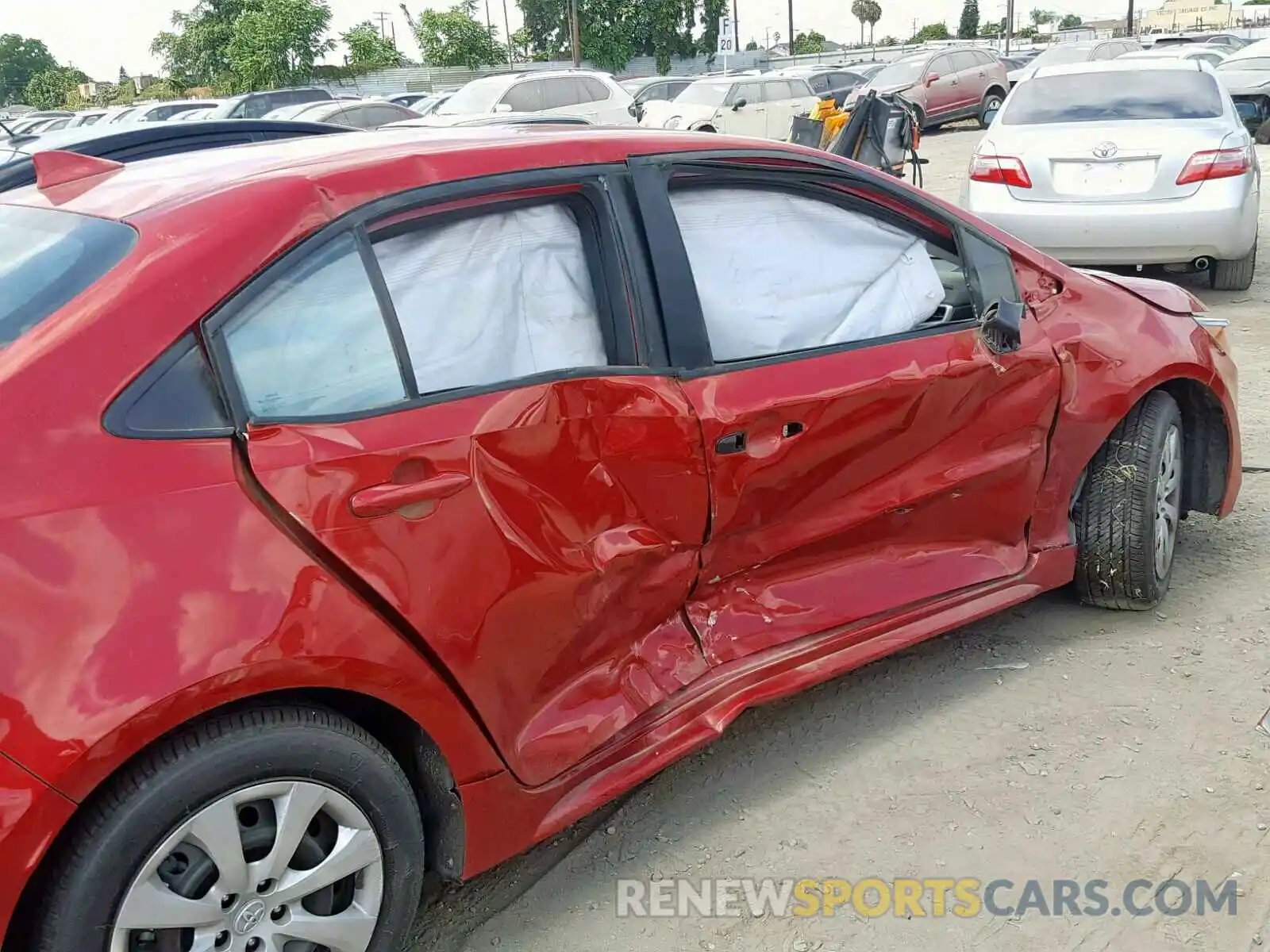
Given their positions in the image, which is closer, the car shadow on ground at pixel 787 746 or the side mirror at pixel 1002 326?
the car shadow on ground at pixel 787 746

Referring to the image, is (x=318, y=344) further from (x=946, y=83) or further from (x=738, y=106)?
(x=946, y=83)

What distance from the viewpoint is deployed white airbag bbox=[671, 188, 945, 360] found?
9.01ft

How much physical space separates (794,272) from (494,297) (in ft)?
2.88

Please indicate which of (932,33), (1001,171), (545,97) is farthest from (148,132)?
(932,33)

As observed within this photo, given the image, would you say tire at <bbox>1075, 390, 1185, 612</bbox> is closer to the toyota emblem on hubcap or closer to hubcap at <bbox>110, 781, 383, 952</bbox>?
hubcap at <bbox>110, 781, 383, 952</bbox>

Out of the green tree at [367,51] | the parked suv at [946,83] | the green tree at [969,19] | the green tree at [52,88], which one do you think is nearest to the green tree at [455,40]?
the green tree at [367,51]

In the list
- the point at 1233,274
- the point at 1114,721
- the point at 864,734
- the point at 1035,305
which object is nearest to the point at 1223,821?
the point at 1114,721

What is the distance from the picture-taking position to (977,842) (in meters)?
2.68

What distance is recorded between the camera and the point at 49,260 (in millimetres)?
2135

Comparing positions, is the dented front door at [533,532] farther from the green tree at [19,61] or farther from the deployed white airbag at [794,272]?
the green tree at [19,61]

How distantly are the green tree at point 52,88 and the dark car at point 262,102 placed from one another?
48.9 meters

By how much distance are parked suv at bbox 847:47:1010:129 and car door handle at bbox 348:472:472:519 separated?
2326 cm

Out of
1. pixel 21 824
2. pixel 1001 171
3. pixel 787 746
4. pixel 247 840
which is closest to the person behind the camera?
pixel 21 824

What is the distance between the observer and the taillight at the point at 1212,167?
7.27 metres
